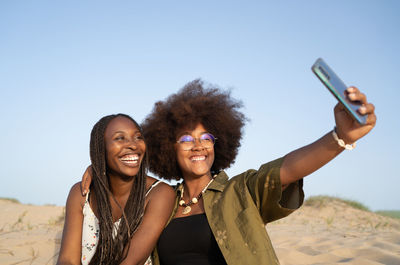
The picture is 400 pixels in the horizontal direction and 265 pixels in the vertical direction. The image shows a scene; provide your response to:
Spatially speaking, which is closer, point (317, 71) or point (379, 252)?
point (317, 71)

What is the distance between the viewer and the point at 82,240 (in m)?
3.88

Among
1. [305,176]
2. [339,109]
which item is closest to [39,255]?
[305,176]

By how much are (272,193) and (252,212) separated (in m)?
0.27

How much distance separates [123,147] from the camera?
388 cm

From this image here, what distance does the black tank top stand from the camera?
11.1 ft

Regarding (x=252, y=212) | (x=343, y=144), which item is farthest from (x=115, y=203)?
(x=343, y=144)

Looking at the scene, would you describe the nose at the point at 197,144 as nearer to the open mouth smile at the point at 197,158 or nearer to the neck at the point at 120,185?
the open mouth smile at the point at 197,158

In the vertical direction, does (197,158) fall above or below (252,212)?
above

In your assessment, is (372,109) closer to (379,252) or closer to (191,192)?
(191,192)

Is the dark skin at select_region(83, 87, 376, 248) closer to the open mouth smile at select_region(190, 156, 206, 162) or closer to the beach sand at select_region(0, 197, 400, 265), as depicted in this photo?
the open mouth smile at select_region(190, 156, 206, 162)

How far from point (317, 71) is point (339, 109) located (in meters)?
0.44

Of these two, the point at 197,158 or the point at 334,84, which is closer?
the point at 334,84

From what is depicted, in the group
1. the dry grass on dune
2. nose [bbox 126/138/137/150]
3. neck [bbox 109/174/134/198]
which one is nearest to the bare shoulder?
neck [bbox 109/174/134/198]

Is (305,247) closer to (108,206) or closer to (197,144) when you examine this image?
(197,144)
